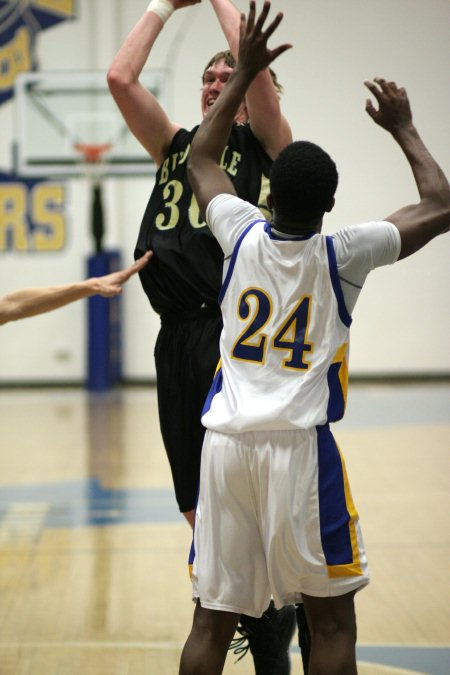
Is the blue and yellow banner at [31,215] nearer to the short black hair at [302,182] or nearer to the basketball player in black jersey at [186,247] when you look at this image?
the basketball player in black jersey at [186,247]

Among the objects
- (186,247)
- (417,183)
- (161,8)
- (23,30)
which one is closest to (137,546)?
(186,247)

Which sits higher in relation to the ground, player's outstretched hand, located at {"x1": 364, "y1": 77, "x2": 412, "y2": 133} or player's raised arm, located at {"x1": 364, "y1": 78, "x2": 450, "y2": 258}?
player's outstretched hand, located at {"x1": 364, "y1": 77, "x2": 412, "y2": 133}

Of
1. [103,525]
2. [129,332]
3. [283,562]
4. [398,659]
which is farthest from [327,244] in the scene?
[129,332]

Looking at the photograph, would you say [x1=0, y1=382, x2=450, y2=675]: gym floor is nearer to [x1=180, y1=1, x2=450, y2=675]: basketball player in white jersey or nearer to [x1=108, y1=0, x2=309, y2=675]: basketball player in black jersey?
[x1=108, y1=0, x2=309, y2=675]: basketball player in black jersey

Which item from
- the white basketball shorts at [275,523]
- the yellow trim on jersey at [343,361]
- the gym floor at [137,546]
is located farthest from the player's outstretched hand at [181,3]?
the gym floor at [137,546]

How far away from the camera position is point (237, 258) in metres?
2.46

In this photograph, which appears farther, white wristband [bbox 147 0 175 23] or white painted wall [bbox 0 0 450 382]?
white painted wall [bbox 0 0 450 382]

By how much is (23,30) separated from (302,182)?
1169 cm

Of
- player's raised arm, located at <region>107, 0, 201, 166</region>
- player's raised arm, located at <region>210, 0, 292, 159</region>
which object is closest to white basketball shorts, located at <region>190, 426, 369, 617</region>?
player's raised arm, located at <region>210, 0, 292, 159</region>

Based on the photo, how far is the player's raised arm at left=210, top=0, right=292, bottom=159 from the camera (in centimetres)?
299

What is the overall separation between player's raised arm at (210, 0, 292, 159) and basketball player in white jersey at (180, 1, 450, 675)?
1.63 feet

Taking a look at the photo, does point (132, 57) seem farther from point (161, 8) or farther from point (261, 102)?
point (261, 102)

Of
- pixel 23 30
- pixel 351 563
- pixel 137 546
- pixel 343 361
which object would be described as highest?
pixel 23 30

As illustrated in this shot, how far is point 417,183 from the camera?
2525 millimetres
